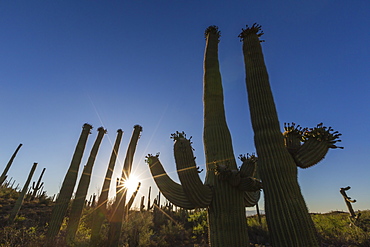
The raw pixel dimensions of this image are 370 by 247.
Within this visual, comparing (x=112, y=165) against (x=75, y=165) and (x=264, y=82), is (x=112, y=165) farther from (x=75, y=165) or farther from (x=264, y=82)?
(x=264, y=82)

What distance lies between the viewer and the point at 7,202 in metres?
18.2

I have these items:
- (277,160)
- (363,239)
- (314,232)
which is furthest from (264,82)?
(363,239)

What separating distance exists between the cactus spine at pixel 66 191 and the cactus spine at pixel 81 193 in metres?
0.54

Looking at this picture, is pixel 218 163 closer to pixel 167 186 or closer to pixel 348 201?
pixel 167 186

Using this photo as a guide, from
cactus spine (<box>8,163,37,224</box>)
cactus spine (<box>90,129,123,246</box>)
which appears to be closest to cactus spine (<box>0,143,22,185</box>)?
cactus spine (<box>8,163,37,224</box>)

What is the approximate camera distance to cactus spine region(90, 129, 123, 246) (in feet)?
31.7

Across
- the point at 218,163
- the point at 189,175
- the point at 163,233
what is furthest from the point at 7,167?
the point at 218,163

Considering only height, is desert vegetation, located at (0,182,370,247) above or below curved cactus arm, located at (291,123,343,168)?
below

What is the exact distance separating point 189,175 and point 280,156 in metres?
1.82

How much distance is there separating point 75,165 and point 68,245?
14.4 ft

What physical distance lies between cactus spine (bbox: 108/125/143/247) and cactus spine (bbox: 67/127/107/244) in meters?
1.78

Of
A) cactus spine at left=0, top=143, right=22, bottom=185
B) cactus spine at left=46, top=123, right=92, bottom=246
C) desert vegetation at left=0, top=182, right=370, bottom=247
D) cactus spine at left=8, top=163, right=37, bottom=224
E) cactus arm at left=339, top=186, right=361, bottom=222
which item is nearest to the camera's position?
desert vegetation at left=0, top=182, right=370, bottom=247

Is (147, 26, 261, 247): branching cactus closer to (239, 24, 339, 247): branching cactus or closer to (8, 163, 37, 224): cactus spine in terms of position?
(239, 24, 339, 247): branching cactus

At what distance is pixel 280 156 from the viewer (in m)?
3.74
